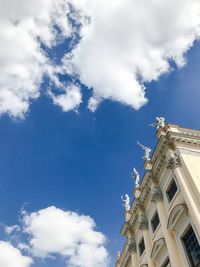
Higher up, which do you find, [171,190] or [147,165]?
[147,165]

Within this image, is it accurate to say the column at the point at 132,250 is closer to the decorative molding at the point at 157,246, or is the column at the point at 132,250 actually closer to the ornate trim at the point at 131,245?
the ornate trim at the point at 131,245

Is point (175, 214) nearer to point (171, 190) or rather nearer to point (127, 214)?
point (171, 190)

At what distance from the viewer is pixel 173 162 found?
1081 inches

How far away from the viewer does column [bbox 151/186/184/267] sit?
24719 millimetres

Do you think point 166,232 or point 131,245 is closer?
point 166,232

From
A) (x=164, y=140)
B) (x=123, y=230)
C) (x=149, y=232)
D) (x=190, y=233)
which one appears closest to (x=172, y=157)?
(x=164, y=140)

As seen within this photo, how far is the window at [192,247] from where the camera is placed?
914 inches

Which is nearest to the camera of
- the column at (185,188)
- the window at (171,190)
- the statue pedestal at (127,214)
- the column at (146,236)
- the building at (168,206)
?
the column at (185,188)

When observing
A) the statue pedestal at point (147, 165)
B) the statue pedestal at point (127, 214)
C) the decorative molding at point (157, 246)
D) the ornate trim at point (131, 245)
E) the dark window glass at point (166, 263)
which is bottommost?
the dark window glass at point (166, 263)

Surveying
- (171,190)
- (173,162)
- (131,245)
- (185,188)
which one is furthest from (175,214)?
(131,245)

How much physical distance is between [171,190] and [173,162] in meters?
2.71

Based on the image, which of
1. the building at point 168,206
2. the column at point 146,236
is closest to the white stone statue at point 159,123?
the building at point 168,206

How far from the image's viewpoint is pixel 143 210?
1310 inches

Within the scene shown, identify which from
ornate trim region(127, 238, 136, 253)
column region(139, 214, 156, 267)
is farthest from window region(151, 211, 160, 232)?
ornate trim region(127, 238, 136, 253)
